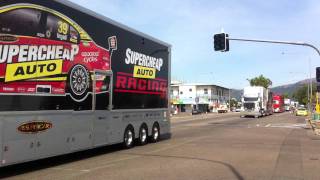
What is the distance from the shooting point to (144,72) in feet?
64.9

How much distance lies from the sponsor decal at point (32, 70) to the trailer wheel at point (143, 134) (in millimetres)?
6735

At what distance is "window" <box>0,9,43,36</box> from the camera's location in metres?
11.5

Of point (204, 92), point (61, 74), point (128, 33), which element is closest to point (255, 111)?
point (128, 33)

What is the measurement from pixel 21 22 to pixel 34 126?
2.52m

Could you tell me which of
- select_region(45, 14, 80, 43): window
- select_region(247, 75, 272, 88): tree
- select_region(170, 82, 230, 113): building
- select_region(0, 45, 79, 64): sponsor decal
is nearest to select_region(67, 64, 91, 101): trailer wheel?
select_region(0, 45, 79, 64): sponsor decal

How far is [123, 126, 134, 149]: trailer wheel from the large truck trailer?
0.13ft

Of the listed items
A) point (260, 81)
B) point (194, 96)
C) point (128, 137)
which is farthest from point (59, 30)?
point (260, 81)

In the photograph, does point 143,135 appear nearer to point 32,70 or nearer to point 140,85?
point 140,85

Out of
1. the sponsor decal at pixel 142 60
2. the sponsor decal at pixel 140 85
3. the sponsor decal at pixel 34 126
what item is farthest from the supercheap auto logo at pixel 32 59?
the sponsor decal at pixel 142 60

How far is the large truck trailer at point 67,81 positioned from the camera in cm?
1166

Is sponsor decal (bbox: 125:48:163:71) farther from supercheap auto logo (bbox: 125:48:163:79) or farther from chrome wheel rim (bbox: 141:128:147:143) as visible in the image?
chrome wheel rim (bbox: 141:128:147:143)

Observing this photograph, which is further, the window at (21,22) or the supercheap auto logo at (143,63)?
the supercheap auto logo at (143,63)

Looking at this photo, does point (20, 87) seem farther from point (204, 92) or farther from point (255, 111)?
point (204, 92)

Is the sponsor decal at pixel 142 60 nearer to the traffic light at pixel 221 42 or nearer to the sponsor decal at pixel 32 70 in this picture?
the sponsor decal at pixel 32 70
